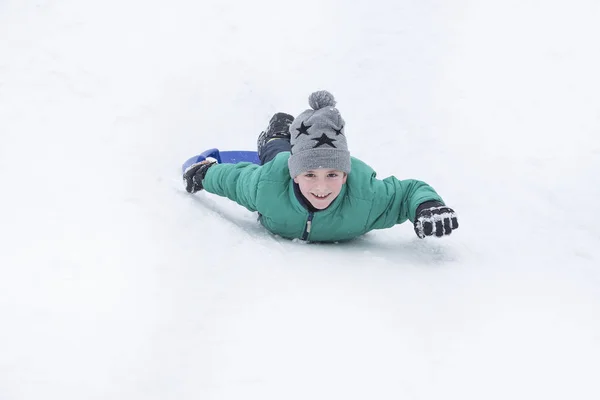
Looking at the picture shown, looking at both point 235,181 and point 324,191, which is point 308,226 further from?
point 235,181

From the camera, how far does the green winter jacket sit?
8.51 feet

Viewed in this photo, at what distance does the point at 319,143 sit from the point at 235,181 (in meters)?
0.55

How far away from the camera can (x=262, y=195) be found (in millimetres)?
2627

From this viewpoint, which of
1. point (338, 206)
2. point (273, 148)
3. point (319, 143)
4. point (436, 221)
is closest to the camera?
point (436, 221)

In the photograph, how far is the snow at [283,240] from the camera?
Result: 1482 mm

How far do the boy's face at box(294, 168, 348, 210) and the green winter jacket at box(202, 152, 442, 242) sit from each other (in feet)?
0.17

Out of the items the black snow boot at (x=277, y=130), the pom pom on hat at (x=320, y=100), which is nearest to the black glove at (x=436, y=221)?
the pom pom on hat at (x=320, y=100)

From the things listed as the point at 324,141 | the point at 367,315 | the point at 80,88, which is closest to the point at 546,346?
the point at 367,315

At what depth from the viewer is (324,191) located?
2.52 m

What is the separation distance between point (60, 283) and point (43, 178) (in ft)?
2.86

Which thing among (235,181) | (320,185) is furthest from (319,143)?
(235,181)

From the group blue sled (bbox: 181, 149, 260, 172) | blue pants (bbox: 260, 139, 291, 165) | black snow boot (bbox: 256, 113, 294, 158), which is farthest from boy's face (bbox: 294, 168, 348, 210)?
blue sled (bbox: 181, 149, 260, 172)

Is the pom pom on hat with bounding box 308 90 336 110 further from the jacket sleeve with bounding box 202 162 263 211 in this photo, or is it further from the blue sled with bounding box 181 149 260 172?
the blue sled with bounding box 181 149 260 172

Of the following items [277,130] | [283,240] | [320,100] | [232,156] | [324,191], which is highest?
[320,100]
